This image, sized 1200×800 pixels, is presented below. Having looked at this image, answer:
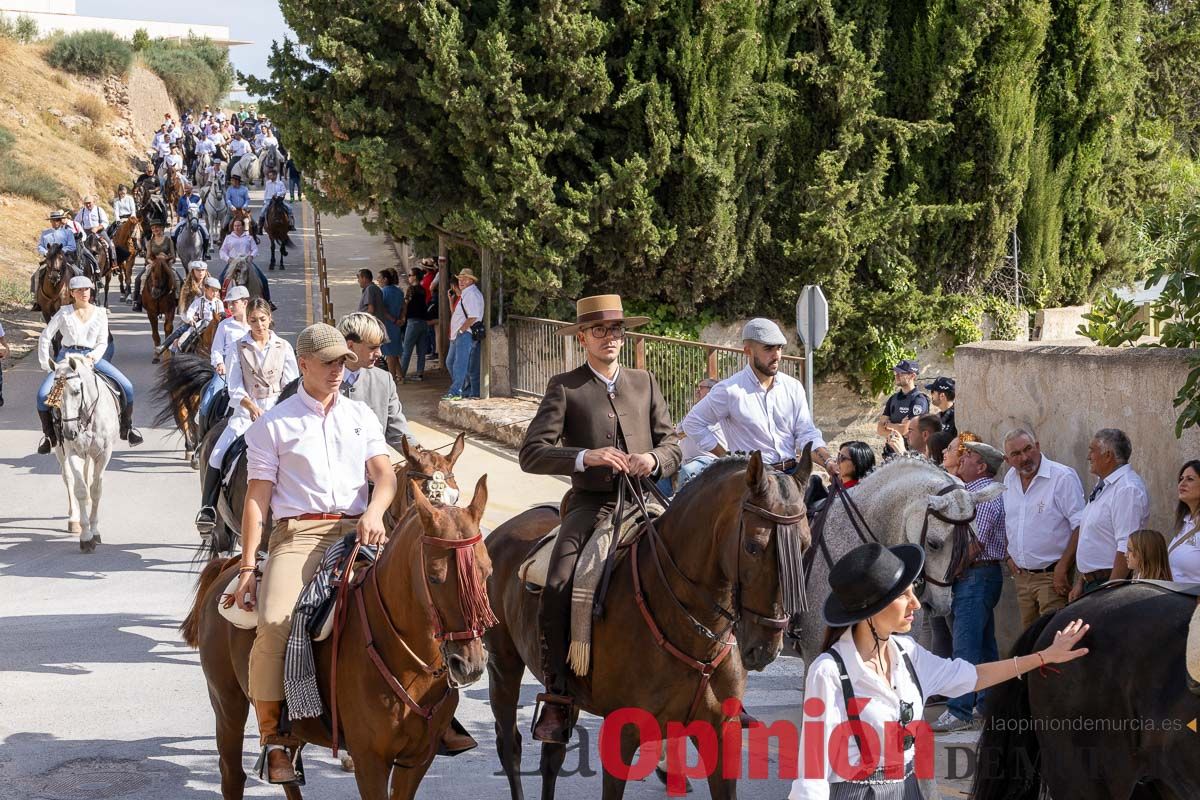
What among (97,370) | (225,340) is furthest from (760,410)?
(97,370)

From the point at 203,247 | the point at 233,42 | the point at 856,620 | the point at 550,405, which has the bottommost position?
the point at 856,620

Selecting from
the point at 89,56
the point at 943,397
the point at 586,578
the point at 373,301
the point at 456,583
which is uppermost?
the point at 89,56

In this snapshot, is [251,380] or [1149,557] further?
[251,380]

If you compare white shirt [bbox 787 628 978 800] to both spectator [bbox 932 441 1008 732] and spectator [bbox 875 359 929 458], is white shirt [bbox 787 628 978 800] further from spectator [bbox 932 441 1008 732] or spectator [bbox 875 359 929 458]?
spectator [bbox 875 359 929 458]

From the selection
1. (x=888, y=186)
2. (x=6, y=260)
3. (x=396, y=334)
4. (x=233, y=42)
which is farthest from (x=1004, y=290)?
(x=233, y=42)

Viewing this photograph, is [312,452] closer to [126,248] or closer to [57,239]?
[57,239]

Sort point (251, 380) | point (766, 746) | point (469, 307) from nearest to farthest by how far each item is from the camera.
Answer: point (766, 746) → point (251, 380) → point (469, 307)

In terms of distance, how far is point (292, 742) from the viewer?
21.9 ft

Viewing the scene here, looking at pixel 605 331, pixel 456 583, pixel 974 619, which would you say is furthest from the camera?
pixel 974 619

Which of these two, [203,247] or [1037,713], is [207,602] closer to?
[1037,713]

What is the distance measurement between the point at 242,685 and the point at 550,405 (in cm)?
221

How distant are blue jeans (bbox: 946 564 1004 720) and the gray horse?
1089 millimetres

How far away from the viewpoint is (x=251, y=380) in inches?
484

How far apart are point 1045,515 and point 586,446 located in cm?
367
